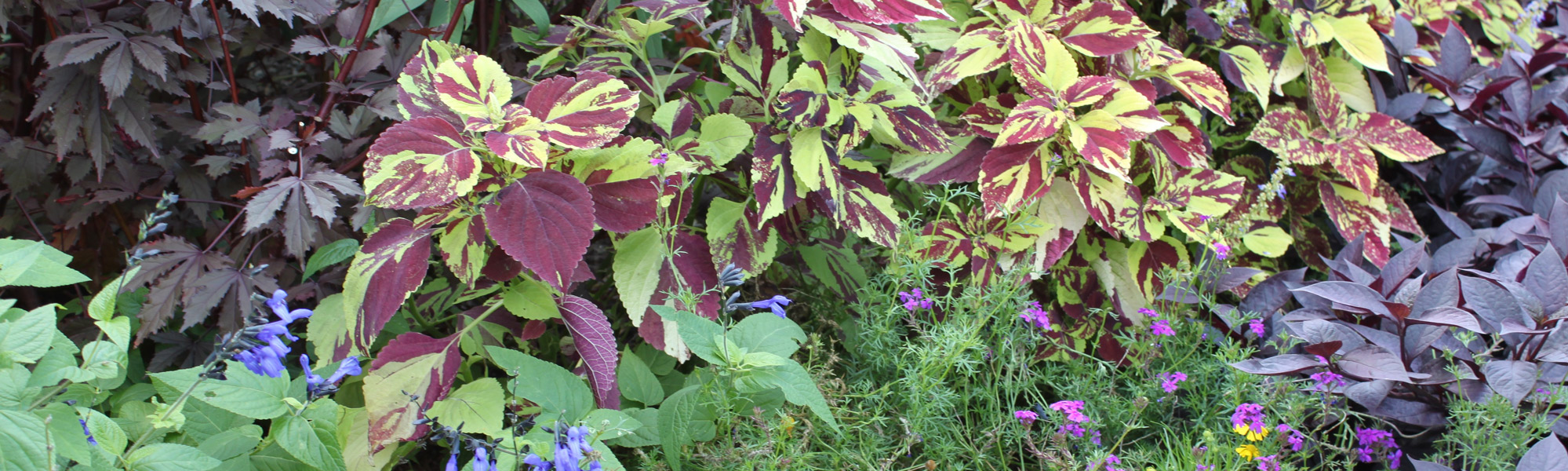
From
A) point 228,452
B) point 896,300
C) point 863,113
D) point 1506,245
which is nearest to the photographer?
point 228,452

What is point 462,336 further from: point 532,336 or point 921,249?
point 921,249

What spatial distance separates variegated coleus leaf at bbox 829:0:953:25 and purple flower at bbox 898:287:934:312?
412mm

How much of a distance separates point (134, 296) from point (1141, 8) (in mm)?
2088

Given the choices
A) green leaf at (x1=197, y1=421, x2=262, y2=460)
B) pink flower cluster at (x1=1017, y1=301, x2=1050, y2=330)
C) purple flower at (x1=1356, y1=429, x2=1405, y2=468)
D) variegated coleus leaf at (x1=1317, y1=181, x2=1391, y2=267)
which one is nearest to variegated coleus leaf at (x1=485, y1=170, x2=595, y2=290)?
green leaf at (x1=197, y1=421, x2=262, y2=460)

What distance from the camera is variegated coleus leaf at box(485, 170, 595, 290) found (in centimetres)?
114

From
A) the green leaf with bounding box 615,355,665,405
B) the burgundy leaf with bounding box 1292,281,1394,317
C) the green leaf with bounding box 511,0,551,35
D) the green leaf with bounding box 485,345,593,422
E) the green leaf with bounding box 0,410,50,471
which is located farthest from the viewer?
the green leaf with bounding box 511,0,551,35

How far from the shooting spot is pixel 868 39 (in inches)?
56.2

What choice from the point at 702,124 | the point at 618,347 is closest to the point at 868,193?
the point at 702,124

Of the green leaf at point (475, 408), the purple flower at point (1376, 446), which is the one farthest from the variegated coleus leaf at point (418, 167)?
the purple flower at point (1376, 446)

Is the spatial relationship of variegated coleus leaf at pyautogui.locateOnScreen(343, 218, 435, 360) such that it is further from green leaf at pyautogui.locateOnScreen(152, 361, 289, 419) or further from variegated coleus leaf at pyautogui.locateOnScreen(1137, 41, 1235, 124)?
variegated coleus leaf at pyautogui.locateOnScreen(1137, 41, 1235, 124)

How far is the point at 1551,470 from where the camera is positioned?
1219 mm

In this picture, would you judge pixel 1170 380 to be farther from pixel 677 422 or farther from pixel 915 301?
pixel 677 422

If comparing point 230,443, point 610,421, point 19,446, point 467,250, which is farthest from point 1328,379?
point 19,446

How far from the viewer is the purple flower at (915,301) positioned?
1.41 meters
